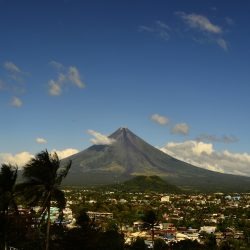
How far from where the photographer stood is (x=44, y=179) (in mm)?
18953

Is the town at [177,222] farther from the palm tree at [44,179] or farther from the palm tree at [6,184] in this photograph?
the palm tree at [44,179]

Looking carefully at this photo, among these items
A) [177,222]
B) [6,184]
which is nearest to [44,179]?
[6,184]

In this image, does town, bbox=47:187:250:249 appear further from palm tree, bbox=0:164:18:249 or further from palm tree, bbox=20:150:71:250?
palm tree, bbox=20:150:71:250

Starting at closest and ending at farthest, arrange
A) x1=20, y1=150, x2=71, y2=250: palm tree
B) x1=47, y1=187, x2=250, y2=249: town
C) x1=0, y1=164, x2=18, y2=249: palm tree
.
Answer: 1. x1=20, y1=150, x2=71, y2=250: palm tree
2. x1=0, y1=164, x2=18, y2=249: palm tree
3. x1=47, y1=187, x2=250, y2=249: town

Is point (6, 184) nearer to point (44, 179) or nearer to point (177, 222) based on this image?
point (44, 179)

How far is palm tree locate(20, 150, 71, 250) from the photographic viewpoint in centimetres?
1886

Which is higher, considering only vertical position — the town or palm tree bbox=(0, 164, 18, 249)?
palm tree bbox=(0, 164, 18, 249)

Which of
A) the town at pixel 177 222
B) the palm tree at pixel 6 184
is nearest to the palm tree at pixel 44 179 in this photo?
the palm tree at pixel 6 184

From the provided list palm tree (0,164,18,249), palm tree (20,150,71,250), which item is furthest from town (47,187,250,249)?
palm tree (20,150,71,250)

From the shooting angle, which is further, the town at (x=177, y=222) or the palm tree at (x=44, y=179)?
the town at (x=177, y=222)

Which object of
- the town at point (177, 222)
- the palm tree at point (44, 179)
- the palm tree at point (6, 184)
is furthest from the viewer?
the town at point (177, 222)

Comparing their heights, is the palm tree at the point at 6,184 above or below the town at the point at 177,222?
above

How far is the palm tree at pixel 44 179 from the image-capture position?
18859 mm

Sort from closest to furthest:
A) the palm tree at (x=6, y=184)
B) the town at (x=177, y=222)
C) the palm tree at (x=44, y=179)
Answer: the palm tree at (x=44, y=179)
the palm tree at (x=6, y=184)
the town at (x=177, y=222)
